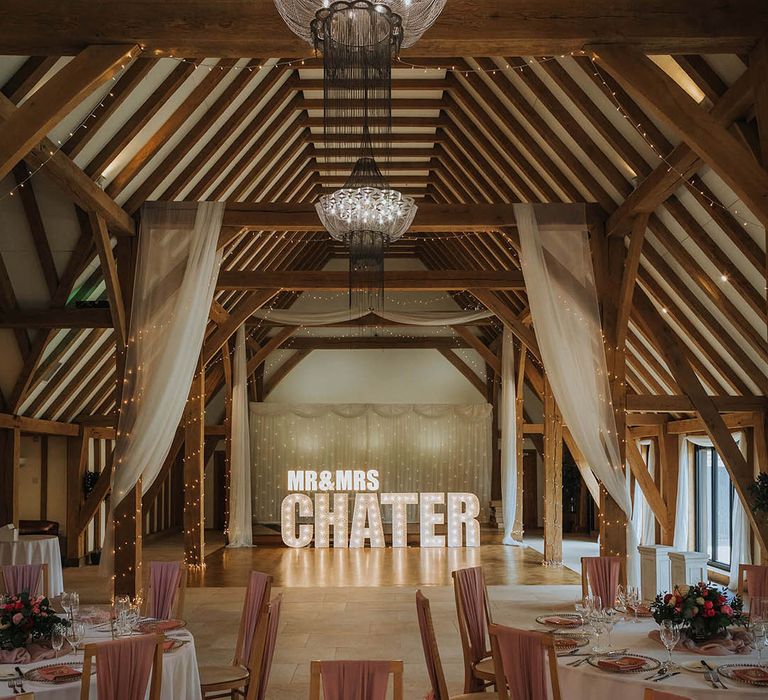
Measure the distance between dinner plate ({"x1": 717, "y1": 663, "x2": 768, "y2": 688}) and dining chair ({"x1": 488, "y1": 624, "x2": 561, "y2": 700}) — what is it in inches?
31.2

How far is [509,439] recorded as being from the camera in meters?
15.4

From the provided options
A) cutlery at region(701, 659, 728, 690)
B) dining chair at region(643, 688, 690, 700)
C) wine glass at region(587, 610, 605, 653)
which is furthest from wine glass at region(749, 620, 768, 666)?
dining chair at region(643, 688, 690, 700)

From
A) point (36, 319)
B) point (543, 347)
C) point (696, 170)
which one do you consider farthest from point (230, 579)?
point (696, 170)

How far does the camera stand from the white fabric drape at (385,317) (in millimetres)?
15008

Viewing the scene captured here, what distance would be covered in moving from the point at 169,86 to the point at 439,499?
959 cm

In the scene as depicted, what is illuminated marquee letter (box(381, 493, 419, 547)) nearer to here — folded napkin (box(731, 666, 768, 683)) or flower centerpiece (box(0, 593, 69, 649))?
flower centerpiece (box(0, 593, 69, 649))

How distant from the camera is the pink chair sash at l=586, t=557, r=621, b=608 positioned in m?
6.18

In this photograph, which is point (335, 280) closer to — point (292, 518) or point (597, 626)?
point (292, 518)

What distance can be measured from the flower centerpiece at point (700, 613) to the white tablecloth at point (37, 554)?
267 inches

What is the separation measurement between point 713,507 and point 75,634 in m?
Answer: 11.5

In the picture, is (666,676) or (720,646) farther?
(720,646)

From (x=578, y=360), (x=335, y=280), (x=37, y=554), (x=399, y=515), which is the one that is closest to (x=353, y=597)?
(x=37, y=554)

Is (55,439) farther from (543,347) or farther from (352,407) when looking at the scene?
(543,347)

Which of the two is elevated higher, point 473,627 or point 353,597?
point 473,627
